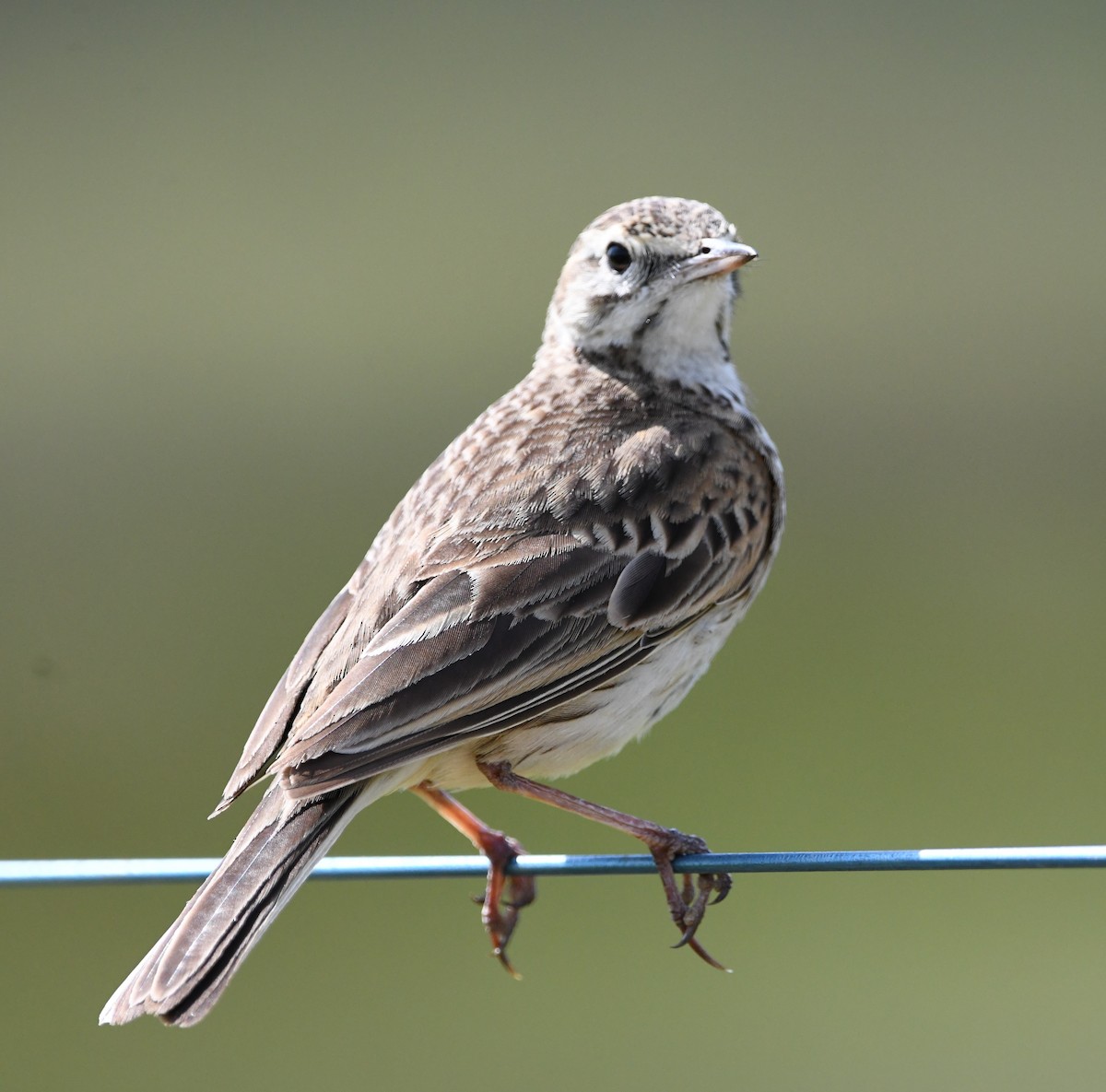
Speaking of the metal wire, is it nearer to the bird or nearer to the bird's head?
the bird

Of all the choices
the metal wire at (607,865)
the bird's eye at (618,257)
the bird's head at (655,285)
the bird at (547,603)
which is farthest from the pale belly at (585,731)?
the bird's eye at (618,257)

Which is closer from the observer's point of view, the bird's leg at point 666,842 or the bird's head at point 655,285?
the bird's leg at point 666,842

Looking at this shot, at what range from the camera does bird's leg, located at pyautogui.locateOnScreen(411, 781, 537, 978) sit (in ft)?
19.5

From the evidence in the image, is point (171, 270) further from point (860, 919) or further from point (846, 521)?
point (860, 919)

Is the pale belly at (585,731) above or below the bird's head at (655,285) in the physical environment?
below

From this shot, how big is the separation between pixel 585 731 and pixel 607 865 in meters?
0.89

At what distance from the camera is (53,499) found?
1505cm

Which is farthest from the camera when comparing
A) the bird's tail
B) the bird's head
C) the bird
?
the bird's head

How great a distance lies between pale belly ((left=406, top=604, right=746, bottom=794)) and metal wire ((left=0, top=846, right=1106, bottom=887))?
46 cm

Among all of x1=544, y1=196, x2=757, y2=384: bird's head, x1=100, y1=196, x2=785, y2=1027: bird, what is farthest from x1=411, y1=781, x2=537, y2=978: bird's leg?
x1=544, y1=196, x2=757, y2=384: bird's head

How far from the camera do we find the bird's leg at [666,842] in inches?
217

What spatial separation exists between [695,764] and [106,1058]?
3.93 metres

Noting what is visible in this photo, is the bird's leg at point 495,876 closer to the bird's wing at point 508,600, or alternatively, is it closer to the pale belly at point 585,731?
the pale belly at point 585,731

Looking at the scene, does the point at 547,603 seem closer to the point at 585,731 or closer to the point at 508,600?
the point at 508,600
